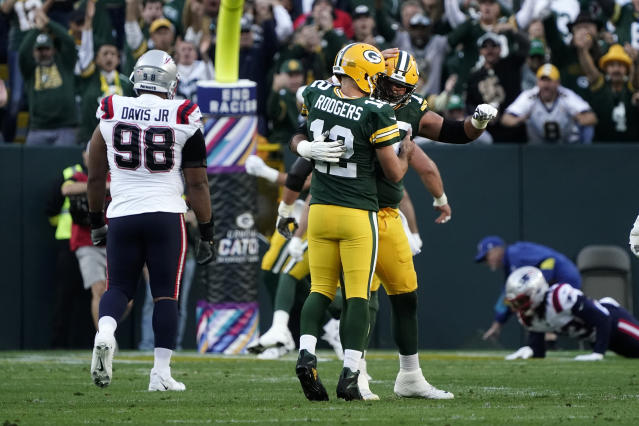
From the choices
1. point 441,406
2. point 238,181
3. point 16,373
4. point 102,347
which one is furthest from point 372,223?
point 238,181

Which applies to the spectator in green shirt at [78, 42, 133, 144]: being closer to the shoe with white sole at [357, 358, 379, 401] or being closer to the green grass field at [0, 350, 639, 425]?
the green grass field at [0, 350, 639, 425]

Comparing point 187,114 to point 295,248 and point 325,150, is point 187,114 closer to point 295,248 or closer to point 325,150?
point 325,150

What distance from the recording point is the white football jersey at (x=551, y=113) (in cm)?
1373

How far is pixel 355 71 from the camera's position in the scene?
6.91 m

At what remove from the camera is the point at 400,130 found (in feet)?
23.2

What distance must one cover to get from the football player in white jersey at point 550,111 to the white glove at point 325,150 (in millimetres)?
7071

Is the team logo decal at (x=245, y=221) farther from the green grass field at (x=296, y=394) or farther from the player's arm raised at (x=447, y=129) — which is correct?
the player's arm raised at (x=447, y=129)

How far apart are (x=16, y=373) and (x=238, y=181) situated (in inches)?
148

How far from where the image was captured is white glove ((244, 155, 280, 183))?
460 inches

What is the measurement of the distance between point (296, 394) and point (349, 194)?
1273 mm

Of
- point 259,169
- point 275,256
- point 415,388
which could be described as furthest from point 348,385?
point 259,169

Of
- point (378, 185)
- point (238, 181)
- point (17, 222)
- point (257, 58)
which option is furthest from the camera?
point (257, 58)

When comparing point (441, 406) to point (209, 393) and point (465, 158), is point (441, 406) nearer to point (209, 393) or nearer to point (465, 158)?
point (209, 393)

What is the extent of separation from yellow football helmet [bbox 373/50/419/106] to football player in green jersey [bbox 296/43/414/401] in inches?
6.7
